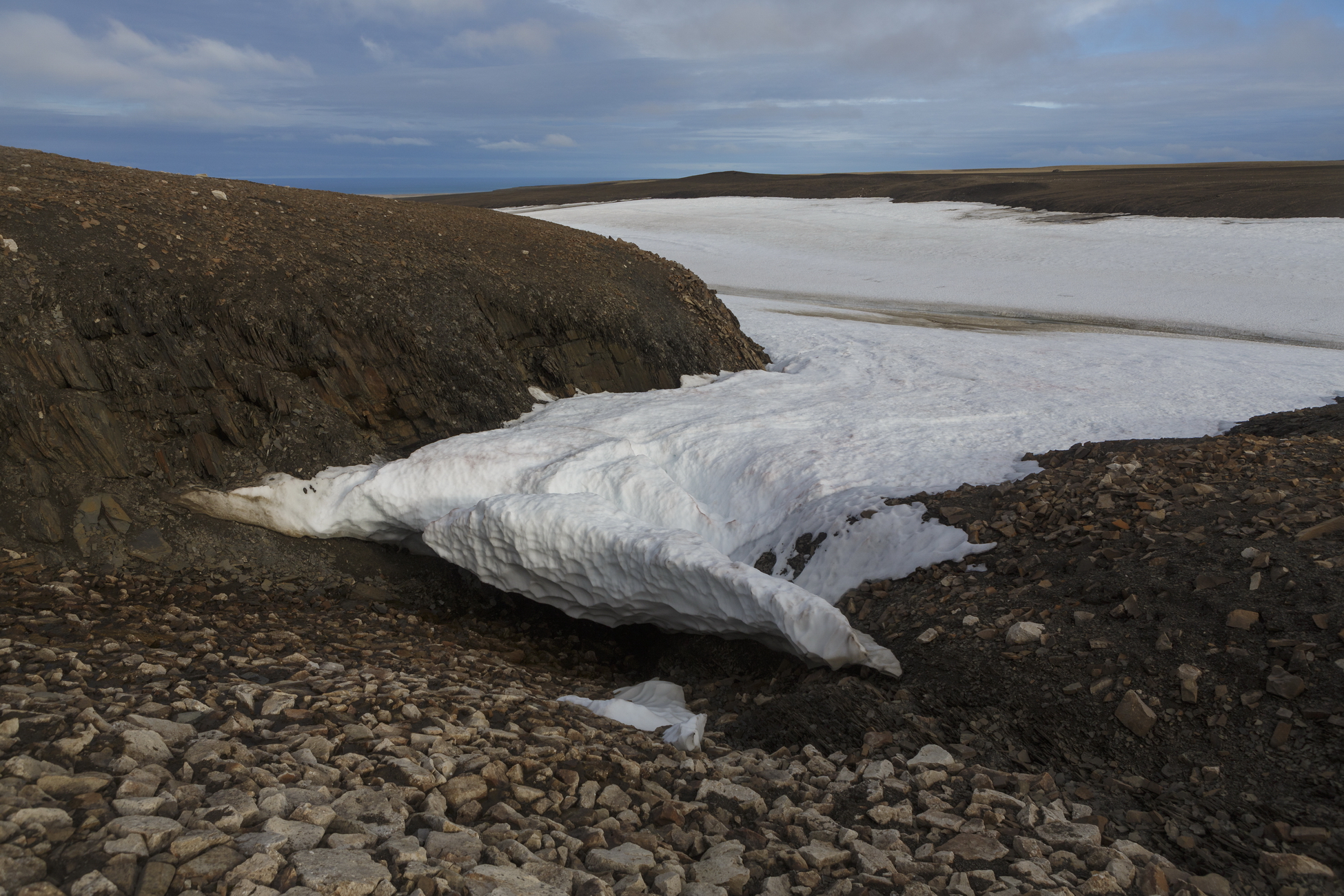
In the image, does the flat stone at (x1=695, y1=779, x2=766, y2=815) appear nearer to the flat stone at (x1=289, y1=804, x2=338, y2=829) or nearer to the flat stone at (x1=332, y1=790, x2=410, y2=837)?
the flat stone at (x1=332, y1=790, x2=410, y2=837)

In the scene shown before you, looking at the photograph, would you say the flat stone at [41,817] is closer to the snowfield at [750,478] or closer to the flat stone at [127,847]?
the flat stone at [127,847]

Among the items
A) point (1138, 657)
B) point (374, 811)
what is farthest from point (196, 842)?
point (1138, 657)

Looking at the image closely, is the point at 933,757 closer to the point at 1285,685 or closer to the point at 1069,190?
the point at 1285,685

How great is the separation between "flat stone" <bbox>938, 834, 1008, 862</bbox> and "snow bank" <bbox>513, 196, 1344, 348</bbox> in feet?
57.2

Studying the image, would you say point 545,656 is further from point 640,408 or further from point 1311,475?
point 1311,475

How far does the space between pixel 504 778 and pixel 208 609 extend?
3.84m

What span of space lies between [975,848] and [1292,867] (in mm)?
1267

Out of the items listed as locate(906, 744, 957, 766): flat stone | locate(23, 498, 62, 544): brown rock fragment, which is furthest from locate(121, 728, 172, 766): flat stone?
locate(23, 498, 62, 544): brown rock fragment

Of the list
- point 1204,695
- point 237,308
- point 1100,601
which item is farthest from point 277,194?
point 1204,695

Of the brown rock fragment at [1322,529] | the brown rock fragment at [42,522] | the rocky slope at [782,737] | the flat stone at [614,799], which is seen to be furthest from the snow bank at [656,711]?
the brown rock fragment at [42,522]

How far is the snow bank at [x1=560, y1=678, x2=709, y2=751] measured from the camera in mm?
4973

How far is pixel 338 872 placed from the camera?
119 inches

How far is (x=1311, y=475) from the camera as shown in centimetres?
628

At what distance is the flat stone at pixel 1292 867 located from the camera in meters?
3.43
